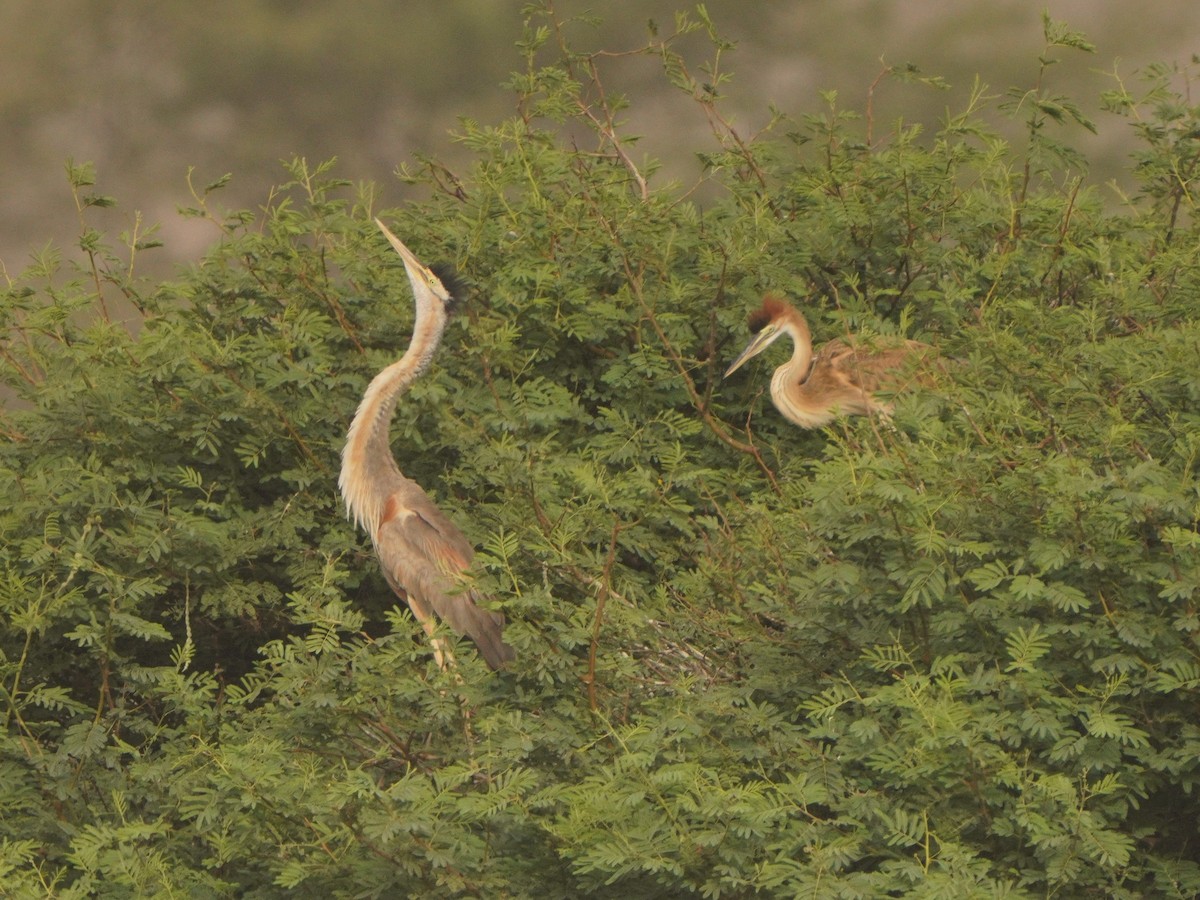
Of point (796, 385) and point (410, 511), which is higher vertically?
point (410, 511)

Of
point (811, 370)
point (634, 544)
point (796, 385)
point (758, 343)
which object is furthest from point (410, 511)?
point (811, 370)

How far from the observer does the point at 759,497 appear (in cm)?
552

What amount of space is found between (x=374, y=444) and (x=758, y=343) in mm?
1393

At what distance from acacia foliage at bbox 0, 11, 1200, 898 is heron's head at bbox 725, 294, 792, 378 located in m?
0.07

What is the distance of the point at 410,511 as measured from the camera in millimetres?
5707

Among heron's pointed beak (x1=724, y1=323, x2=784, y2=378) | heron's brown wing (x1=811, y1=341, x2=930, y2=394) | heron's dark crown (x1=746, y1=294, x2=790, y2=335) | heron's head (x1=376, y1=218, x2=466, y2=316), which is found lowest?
heron's brown wing (x1=811, y1=341, x2=930, y2=394)

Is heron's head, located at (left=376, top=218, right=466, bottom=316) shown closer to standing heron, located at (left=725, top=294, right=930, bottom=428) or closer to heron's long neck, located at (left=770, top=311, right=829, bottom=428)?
standing heron, located at (left=725, top=294, right=930, bottom=428)

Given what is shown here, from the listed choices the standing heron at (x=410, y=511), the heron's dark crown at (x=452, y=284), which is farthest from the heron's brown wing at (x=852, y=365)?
the standing heron at (x=410, y=511)

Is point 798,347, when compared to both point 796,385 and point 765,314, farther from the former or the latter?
point 765,314

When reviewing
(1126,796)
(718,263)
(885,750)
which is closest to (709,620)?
(885,750)

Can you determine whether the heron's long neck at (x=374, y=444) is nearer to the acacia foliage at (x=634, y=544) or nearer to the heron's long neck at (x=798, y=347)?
the acacia foliage at (x=634, y=544)

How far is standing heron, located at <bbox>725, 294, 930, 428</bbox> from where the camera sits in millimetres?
6371

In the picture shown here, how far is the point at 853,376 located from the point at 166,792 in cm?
298

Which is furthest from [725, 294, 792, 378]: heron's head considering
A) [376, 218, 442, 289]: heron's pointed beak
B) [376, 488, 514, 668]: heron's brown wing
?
[376, 488, 514, 668]: heron's brown wing
